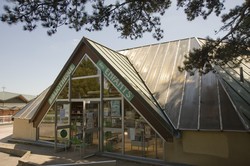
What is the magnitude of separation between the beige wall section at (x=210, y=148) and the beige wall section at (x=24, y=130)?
376 inches

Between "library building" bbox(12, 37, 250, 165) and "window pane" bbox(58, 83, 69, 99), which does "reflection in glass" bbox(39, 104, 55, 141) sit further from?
"window pane" bbox(58, 83, 69, 99)

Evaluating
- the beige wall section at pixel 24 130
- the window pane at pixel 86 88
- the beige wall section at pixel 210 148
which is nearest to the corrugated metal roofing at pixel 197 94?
the beige wall section at pixel 210 148

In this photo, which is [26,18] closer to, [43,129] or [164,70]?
[164,70]

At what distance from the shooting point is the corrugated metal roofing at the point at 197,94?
9.16 m

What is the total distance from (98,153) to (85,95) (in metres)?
3.18

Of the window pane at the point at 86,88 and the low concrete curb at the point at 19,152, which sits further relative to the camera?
the window pane at the point at 86,88

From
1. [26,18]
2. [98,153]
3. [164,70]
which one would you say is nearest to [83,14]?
[26,18]

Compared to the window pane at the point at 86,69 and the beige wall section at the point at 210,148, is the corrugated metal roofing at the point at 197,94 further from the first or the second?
the window pane at the point at 86,69

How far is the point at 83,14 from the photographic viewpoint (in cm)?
935

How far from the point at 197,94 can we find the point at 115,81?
3787 millimetres

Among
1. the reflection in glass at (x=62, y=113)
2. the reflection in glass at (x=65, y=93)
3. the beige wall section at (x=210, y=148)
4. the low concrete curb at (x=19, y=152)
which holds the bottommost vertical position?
the low concrete curb at (x=19, y=152)

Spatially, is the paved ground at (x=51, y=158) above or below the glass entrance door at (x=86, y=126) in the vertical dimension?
below

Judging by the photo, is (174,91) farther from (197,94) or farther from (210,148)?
(210,148)

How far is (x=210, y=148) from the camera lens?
9.11 meters
